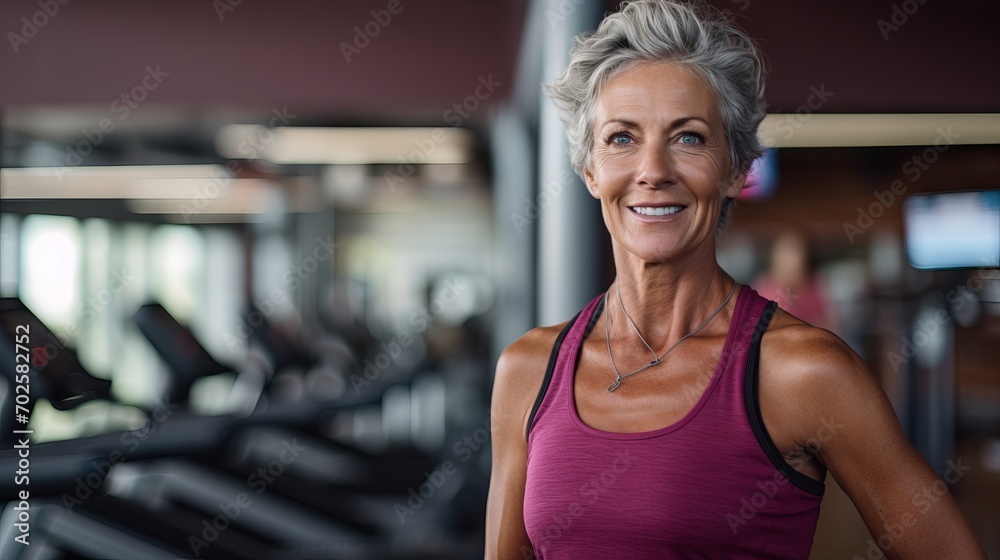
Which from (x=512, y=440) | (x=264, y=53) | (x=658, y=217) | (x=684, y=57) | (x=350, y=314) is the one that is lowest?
(x=350, y=314)

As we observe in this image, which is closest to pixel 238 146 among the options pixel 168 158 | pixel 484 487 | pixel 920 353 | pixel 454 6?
pixel 168 158

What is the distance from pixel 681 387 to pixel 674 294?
0.31 feet

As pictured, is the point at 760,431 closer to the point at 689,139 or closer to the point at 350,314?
the point at 689,139

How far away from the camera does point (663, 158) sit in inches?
29.3

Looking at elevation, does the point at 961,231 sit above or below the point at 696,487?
above

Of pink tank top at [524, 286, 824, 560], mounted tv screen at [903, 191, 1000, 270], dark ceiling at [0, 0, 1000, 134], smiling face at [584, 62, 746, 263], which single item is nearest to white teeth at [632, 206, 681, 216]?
smiling face at [584, 62, 746, 263]

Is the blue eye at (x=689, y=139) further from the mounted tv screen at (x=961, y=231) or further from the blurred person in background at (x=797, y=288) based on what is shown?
the mounted tv screen at (x=961, y=231)

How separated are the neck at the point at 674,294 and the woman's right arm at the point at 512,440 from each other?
113mm

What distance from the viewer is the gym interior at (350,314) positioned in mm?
2125

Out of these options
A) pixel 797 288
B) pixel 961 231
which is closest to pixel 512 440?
pixel 797 288

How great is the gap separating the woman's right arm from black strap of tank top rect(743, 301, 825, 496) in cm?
22

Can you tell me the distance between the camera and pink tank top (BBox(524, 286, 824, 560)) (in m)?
0.69

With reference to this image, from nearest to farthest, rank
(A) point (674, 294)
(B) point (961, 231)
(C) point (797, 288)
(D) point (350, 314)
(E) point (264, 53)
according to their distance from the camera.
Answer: (A) point (674, 294) < (E) point (264, 53) < (C) point (797, 288) < (B) point (961, 231) < (D) point (350, 314)

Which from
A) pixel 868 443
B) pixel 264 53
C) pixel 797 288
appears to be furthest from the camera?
pixel 797 288
